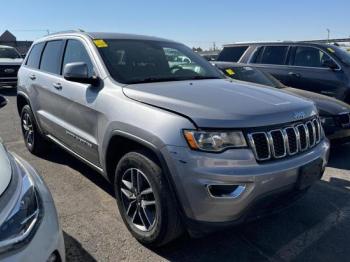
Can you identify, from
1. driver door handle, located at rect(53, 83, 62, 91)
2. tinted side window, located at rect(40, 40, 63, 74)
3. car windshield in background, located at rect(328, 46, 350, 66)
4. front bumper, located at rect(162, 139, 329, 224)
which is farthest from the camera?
car windshield in background, located at rect(328, 46, 350, 66)

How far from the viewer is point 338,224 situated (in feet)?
12.8

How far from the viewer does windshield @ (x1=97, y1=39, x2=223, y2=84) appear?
13.0 ft

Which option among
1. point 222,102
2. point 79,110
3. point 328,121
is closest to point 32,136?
point 79,110

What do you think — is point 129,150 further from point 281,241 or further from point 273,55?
point 273,55

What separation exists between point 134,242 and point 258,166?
51.0 inches

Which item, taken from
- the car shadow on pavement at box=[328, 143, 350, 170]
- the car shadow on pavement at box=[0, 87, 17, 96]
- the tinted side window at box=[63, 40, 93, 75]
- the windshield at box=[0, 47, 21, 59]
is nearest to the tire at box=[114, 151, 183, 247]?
the tinted side window at box=[63, 40, 93, 75]

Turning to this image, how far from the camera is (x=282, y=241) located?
140 inches

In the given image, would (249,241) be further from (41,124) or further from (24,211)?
(41,124)

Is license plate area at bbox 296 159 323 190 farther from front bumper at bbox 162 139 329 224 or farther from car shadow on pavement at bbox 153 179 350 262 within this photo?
→ car shadow on pavement at bbox 153 179 350 262

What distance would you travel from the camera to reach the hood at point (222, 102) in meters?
2.97

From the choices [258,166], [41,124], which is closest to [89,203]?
[41,124]

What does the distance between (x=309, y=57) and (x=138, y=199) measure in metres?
6.55

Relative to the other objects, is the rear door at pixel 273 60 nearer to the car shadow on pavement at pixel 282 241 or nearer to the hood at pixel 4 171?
the car shadow on pavement at pixel 282 241

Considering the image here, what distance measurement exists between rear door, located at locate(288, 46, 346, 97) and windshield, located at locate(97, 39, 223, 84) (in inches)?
172
